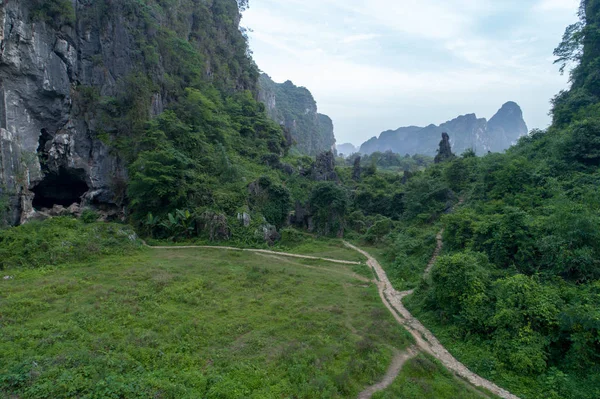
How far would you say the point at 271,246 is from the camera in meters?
24.9

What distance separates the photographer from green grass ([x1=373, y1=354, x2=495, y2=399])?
27.4 ft

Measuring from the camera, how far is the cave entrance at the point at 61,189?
27.5m

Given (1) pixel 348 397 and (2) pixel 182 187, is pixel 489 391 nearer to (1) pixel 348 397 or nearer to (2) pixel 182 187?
(1) pixel 348 397

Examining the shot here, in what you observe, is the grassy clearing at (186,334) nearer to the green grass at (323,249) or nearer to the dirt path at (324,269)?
the dirt path at (324,269)

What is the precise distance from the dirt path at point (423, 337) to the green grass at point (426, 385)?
0.40 m

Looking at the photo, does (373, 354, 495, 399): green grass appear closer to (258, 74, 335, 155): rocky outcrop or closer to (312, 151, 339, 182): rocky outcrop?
(312, 151, 339, 182): rocky outcrop

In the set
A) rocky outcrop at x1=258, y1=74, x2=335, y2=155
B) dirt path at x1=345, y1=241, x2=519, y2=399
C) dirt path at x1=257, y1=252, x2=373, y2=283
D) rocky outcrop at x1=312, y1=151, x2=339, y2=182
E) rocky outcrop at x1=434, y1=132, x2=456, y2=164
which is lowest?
dirt path at x1=345, y1=241, x2=519, y2=399

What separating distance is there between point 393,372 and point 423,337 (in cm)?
284

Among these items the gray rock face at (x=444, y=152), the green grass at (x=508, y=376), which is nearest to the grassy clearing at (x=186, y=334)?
the green grass at (x=508, y=376)

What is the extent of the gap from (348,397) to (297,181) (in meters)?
29.2

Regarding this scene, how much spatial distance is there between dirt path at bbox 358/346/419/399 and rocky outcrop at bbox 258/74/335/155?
2997 inches

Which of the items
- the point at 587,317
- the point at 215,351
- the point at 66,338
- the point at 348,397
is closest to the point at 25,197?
the point at 66,338

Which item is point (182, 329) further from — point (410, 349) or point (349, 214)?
point (349, 214)

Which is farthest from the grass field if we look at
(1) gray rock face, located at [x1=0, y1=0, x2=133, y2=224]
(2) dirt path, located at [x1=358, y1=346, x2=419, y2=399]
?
(1) gray rock face, located at [x1=0, y1=0, x2=133, y2=224]
